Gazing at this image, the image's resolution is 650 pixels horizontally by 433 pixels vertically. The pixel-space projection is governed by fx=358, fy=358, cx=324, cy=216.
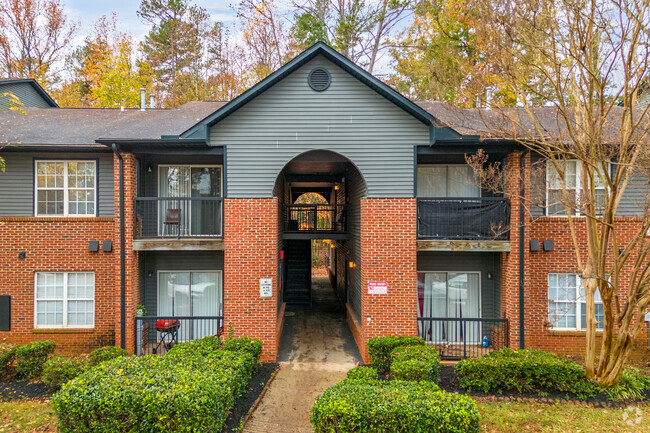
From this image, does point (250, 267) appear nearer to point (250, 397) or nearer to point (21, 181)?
point (250, 397)

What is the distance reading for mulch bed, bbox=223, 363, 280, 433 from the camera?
20.6 feet

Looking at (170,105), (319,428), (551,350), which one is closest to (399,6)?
(170,105)

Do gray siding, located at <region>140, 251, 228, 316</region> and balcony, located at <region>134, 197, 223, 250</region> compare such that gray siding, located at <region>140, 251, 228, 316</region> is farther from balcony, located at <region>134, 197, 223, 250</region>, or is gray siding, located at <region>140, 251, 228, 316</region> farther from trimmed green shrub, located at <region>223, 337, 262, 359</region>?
trimmed green shrub, located at <region>223, 337, 262, 359</region>

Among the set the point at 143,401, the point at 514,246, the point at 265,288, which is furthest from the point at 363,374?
the point at 514,246

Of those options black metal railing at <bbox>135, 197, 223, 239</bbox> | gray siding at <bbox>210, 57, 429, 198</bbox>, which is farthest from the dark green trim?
black metal railing at <bbox>135, 197, 223, 239</bbox>

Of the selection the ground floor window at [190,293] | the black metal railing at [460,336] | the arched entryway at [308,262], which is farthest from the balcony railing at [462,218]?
the ground floor window at [190,293]

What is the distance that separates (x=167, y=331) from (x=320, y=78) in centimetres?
807

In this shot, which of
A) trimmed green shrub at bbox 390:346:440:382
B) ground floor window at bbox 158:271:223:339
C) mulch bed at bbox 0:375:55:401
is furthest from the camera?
ground floor window at bbox 158:271:223:339

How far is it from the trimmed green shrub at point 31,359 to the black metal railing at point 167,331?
1998 millimetres

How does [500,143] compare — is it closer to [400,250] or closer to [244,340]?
[400,250]

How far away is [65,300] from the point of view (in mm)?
10258

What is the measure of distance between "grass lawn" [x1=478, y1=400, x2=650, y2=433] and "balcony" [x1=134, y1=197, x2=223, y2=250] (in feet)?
24.5

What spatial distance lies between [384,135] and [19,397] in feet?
33.2

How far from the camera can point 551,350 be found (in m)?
9.93
